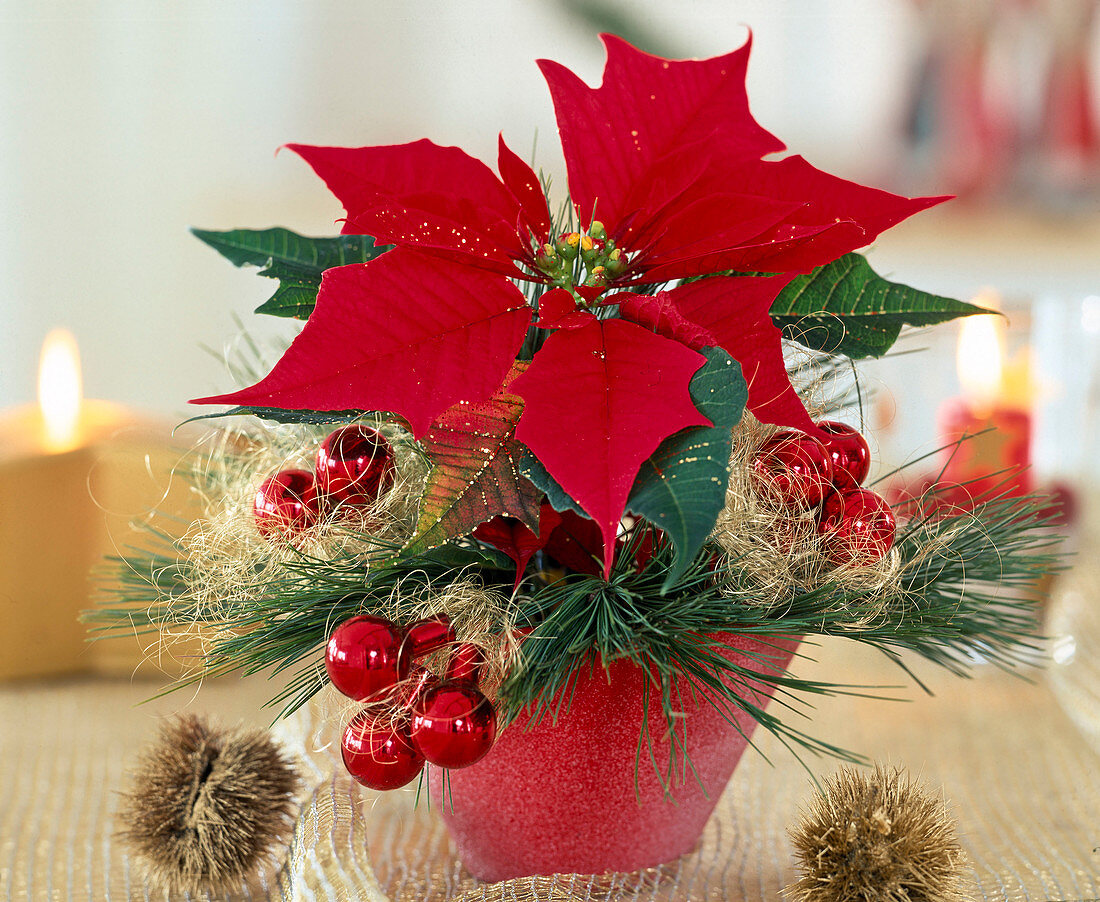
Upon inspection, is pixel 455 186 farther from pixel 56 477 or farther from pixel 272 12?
pixel 272 12

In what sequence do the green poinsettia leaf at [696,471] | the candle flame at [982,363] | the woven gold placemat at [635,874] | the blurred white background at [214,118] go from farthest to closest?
the blurred white background at [214,118] < the candle flame at [982,363] < the woven gold placemat at [635,874] < the green poinsettia leaf at [696,471]

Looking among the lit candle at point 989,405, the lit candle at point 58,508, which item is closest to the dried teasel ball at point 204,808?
the lit candle at point 58,508

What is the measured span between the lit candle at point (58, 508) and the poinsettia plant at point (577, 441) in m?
0.26

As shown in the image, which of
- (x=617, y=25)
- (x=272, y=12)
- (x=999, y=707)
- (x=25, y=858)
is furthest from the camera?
(x=272, y=12)

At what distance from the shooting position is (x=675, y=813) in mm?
311

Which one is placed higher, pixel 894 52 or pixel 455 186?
pixel 894 52

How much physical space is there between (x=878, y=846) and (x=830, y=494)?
0.30 feet

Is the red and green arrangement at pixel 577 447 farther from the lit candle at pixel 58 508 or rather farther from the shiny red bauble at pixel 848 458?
the lit candle at pixel 58 508

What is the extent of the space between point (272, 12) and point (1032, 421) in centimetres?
94

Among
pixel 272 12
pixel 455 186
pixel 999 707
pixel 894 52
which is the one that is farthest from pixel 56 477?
pixel 894 52

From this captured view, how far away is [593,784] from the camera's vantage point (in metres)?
0.29

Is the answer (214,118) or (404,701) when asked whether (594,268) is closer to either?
(404,701)

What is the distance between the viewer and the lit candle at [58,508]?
531 mm

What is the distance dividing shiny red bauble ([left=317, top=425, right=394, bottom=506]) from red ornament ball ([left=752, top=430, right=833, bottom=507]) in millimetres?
106
